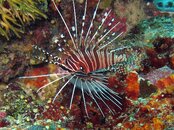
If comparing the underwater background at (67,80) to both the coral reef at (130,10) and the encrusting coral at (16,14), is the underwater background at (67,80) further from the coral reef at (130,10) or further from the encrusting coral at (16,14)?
the coral reef at (130,10)

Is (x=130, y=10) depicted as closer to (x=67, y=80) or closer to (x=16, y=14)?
(x=67, y=80)

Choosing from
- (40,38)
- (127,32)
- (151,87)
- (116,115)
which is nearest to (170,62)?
(151,87)

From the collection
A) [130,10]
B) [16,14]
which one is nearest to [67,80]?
[16,14]

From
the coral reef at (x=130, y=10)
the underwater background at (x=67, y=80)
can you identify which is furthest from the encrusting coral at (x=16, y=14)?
Result: the coral reef at (x=130, y=10)

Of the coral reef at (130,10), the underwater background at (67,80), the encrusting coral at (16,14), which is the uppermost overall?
the coral reef at (130,10)

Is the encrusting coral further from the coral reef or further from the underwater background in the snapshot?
the coral reef

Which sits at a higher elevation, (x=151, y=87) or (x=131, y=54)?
(x=131, y=54)

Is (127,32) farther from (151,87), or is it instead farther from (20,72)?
(20,72)
